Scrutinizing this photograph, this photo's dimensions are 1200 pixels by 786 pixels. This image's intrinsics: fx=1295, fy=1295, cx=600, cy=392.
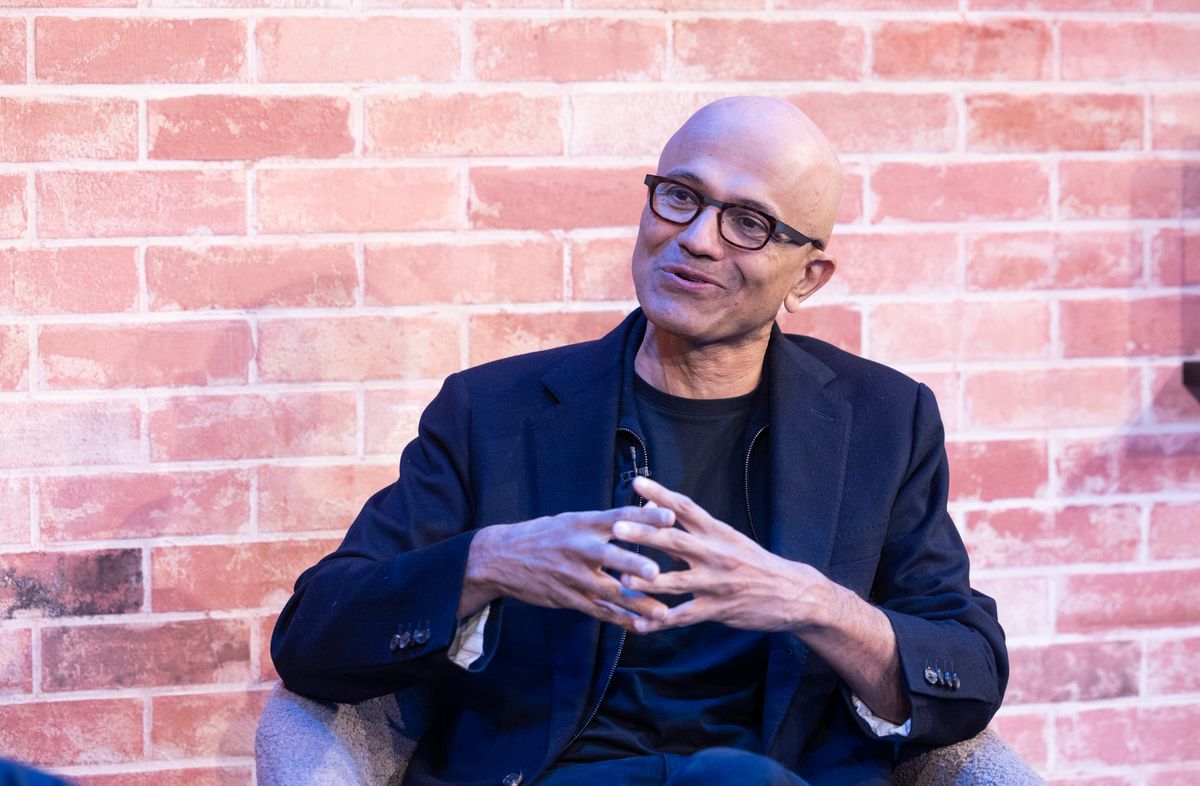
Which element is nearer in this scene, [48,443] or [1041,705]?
[48,443]

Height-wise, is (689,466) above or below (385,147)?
below

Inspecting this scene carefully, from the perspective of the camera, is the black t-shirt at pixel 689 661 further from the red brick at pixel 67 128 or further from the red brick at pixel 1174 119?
the red brick at pixel 1174 119

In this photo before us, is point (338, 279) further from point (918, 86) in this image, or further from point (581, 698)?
point (918, 86)

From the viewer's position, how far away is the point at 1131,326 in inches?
102

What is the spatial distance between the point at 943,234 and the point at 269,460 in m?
1.36

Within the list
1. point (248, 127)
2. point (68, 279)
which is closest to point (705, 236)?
point (248, 127)

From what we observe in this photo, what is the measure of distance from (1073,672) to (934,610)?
91 cm

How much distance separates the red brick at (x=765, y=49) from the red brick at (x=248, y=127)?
2.13 feet

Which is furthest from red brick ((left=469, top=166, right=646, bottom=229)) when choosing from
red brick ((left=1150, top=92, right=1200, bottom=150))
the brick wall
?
red brick ((left=1150, top=92, right=1200, bottom=150))

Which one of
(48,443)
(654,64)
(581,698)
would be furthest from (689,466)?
(48,443)

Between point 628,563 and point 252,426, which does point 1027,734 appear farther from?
point 252,426

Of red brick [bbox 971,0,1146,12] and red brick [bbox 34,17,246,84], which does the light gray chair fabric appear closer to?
red brick [bbox 34,17,246,84]

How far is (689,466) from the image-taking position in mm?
1994

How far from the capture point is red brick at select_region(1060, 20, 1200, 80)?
8.37 feet
